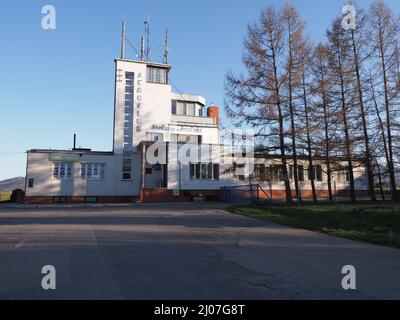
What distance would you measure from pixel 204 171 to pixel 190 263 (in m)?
26.8

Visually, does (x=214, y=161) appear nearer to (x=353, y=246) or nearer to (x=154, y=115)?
(x=154, y=115)

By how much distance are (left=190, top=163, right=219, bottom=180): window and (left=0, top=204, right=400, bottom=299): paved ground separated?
20645mm

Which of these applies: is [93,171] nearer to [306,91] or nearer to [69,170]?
[69,170]

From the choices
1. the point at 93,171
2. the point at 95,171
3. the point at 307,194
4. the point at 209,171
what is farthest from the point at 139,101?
the point at 307,194

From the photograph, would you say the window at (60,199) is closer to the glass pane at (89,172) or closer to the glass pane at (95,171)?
the glass pane at (89,172)

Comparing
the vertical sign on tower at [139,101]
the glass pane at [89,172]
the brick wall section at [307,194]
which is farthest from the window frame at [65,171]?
the brick wall section at [307,194]

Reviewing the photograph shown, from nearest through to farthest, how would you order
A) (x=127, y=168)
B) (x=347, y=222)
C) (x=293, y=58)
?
(x=347, y=222) < (x=293, y=58) < (x=127, y=168)

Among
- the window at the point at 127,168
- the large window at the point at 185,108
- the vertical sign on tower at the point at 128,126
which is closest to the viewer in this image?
the window at the point at 127,168

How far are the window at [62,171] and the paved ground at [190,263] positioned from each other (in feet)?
70.4

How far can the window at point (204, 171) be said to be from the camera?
34531 millimetres

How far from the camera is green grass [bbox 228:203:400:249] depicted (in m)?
11.8

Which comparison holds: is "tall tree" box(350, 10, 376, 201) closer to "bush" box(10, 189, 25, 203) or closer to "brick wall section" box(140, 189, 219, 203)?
"brick wall section" box(140, 189, 219, 203)

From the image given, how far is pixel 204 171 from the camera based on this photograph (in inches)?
1374
